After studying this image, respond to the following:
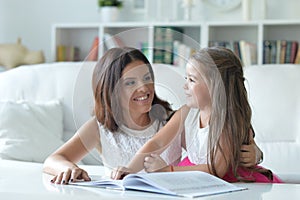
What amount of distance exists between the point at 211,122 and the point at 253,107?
4.43ft

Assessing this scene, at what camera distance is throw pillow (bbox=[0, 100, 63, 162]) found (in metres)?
2.46

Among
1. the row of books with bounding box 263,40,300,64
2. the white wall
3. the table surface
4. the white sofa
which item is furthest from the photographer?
the white wall

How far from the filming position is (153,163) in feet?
4.22

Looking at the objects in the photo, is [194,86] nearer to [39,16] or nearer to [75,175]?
[75,175]

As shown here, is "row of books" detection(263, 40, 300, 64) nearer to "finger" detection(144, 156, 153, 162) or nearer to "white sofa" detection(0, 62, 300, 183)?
"white sofa" detection(0, 62, 300, 183)

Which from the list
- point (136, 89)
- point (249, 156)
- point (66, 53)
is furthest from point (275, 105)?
point (66, 53)

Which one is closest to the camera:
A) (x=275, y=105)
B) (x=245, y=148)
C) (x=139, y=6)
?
(x=245, y=148)

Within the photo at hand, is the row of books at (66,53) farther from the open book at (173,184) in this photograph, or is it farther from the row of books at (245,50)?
the open book at (173,184)

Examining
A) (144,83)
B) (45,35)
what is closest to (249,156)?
(144,83)

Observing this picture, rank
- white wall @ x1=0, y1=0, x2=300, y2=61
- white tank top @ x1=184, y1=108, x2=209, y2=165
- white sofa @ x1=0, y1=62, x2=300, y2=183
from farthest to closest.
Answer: white wall @ x1=0, y1=0, x2=300, y2=61 < white sofa @ x1=0, y1=62, x2=300, y2=183 < white tank top @ x1=184, y1=108, x2=209, y2=165

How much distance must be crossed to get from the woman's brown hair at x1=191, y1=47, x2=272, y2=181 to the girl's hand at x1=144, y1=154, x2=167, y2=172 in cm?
13

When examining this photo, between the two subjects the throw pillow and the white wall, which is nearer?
the throw pillow

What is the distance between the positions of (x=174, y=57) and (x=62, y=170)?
1.23ft

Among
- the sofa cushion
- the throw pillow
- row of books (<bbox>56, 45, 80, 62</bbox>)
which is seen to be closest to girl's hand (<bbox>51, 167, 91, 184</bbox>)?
the throw pillow
